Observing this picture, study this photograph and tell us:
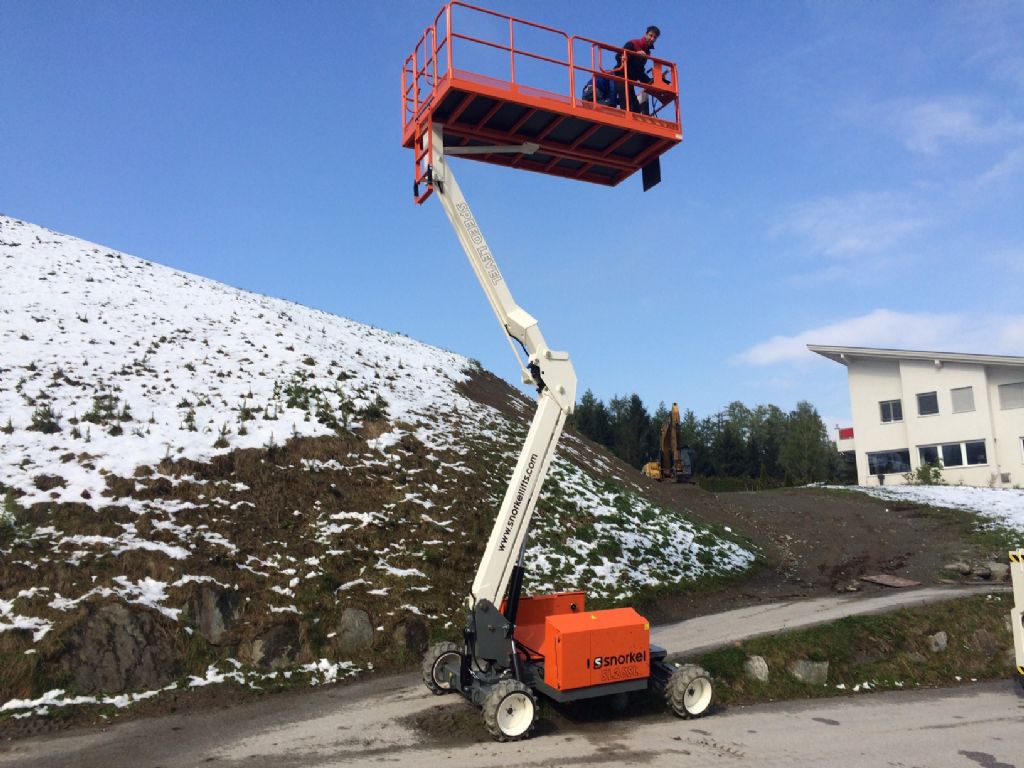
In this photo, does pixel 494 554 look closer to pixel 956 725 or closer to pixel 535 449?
pixel 535 449

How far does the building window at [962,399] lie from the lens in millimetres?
39438

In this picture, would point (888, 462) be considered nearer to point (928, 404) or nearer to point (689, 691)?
point (928, 404)

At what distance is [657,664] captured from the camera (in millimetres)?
9945

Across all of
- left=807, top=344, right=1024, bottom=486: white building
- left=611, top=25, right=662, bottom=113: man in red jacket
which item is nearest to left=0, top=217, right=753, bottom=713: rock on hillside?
left=611, top=25, right=662, bottom=113: man in red jacket

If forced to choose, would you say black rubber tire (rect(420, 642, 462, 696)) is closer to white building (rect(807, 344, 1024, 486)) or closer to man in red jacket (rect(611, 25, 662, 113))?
man in red jacket (rect(611, 25, 662, 113))

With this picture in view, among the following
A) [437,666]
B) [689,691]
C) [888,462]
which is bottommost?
[689,691]

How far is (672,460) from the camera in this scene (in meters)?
34.4

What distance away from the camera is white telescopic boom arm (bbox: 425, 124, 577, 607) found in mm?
9438

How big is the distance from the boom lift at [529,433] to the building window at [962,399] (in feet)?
119

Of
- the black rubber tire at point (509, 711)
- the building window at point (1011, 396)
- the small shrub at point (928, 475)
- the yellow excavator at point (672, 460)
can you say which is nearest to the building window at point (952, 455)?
the small shrub at point (928, 475)

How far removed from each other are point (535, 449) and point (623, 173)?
4.93 meters

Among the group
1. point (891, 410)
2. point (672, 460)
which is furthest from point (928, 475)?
point (672, 460)

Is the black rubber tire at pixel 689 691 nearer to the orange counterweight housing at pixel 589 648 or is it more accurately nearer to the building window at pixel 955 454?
the orange counterweight housing at pixel 589 648

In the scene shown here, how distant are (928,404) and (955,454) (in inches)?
123
